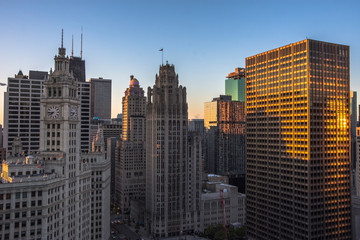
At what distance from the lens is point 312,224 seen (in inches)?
5999

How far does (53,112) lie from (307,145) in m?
114

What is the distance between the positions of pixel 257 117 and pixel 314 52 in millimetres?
49419

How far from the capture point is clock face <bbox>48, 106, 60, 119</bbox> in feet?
377

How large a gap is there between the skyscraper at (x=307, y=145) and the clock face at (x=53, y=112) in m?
112

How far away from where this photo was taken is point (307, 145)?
15750cm

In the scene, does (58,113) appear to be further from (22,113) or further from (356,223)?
(356,223)

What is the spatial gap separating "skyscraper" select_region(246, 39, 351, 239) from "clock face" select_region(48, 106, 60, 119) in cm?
11242

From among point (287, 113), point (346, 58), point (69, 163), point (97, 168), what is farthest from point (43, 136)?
point (346, 58)

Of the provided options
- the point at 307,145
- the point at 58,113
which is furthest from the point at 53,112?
the point at 307,145

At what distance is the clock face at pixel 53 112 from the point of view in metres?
115

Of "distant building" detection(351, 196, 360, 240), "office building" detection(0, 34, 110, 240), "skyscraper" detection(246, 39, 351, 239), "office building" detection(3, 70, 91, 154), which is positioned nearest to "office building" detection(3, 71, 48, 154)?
"office building" detection(3, 70, 91, 154)

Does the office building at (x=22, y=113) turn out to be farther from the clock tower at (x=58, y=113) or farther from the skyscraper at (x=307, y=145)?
the skyscraper at (x=307, y=145)

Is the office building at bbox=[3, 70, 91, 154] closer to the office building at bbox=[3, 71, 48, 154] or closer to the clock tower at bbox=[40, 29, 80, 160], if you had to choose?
the office building at bbox=[3, 71, 48, 154]

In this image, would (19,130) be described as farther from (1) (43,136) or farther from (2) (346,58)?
(2) (346,58)
